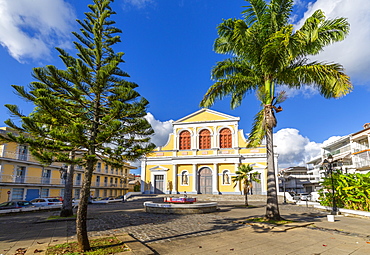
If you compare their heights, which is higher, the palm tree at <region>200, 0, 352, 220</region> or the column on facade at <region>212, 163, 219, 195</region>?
the palm tree at <region>200, 0, 352, 220</region>

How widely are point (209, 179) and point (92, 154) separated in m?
27.4

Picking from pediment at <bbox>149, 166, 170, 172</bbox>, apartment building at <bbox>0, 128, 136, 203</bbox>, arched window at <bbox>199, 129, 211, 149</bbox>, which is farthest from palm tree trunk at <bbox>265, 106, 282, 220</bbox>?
pediment at <bbox>149, 166, 170, 172</bbox>

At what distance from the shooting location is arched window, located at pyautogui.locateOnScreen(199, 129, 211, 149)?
33625 mm

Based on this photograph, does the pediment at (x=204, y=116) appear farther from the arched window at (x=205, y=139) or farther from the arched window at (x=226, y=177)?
the arched window at (x=226, y=177)

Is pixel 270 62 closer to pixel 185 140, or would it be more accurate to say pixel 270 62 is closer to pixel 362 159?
pixel 362 159

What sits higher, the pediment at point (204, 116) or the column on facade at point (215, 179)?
the pediment at point (204, 116)

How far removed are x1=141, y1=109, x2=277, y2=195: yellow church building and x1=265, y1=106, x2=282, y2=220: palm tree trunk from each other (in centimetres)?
2056

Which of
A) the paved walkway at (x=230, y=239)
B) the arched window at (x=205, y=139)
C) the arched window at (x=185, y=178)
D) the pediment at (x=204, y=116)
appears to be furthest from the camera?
the pediment at (x=204, y=116)

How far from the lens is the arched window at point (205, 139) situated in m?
33.6

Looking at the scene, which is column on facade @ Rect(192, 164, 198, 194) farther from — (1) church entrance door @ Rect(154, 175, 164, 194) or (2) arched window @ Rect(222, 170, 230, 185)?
(1) church entrance door @ Rect(154, 175, 164, 194)

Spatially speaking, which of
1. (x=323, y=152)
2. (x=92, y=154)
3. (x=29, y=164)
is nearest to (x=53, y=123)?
(x=92, y=154)

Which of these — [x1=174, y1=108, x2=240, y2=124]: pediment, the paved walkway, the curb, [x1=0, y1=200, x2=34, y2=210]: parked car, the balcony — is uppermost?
[x1=174, y1=108, x2=240, y2=124]: pediment

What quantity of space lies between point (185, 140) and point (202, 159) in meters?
4.20

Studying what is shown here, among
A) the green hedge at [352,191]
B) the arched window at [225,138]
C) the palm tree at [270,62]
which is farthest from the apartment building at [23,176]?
the green hedge at [352,191]
